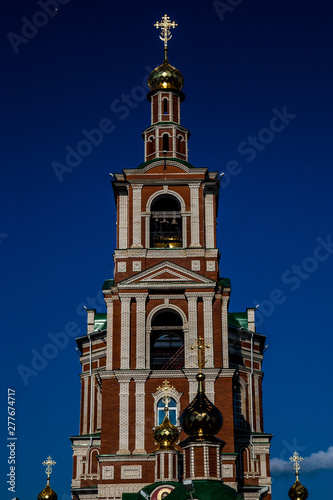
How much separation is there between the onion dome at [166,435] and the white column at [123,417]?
1.53 meters

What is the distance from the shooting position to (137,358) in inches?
1415

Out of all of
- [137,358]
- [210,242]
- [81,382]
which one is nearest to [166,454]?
[137,358]

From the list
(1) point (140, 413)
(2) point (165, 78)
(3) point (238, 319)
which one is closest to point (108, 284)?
(1) point (140, 413)

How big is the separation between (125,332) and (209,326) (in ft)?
10.9

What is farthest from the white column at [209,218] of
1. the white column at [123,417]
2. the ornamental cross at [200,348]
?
the white column at [123,417]

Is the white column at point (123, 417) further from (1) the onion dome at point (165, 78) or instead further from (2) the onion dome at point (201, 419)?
(1) the onion dome at point (165, 78)

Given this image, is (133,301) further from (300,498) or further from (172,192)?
(300,498)

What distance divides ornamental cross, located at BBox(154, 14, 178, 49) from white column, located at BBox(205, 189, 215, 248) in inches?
373

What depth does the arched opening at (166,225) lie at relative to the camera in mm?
39000

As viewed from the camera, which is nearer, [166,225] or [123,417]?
[123,417]

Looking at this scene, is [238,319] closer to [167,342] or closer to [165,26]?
[167,342]

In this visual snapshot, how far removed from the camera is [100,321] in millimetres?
46062

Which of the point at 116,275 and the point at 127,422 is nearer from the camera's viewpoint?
the point at 127,422

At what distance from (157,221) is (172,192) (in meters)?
1.38
